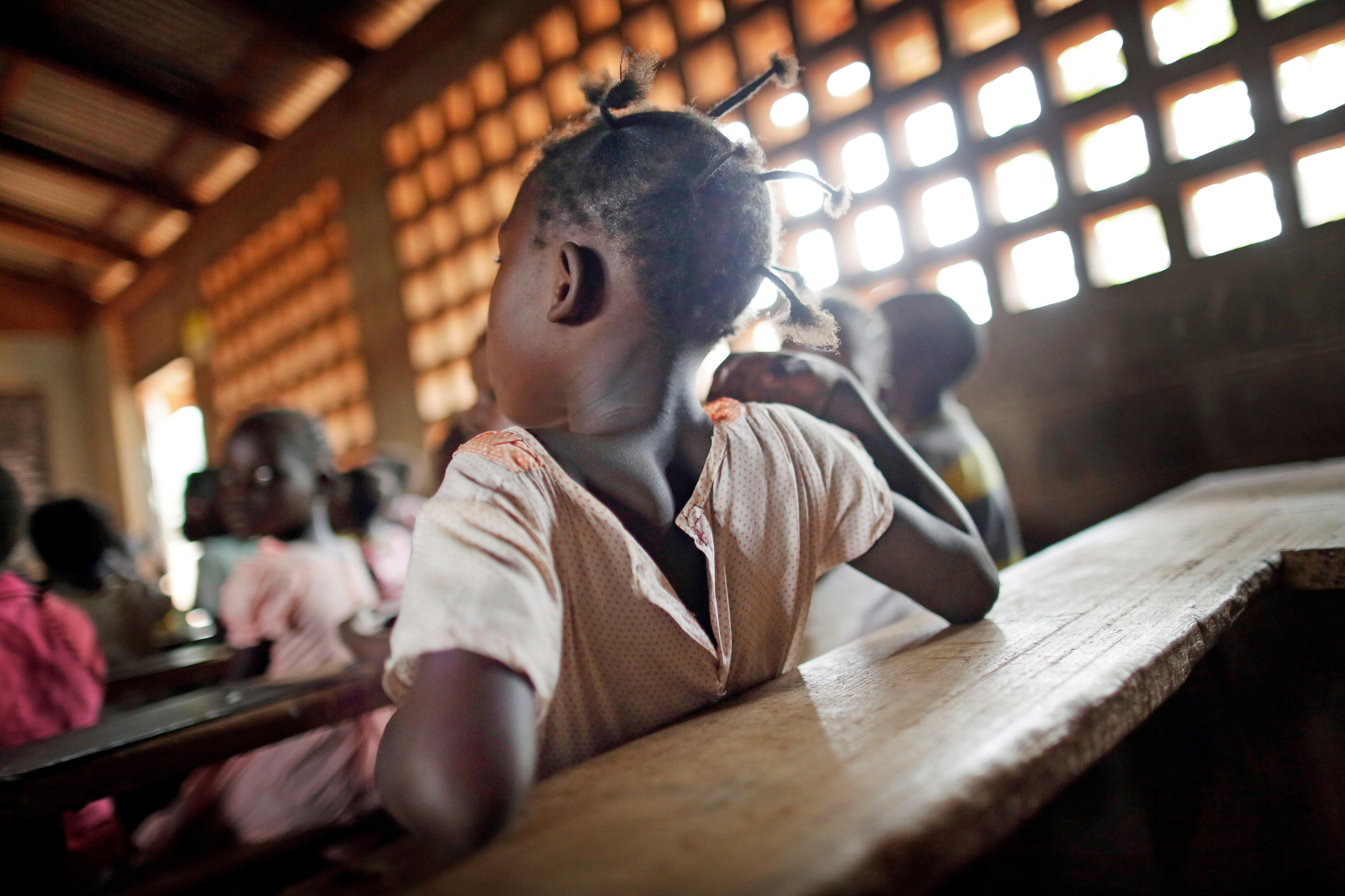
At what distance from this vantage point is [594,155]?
59cm

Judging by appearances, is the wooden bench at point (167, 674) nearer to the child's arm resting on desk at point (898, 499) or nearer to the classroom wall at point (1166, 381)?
the child's arm resting on desk at point (898, 499)

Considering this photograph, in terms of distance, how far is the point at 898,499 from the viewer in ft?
2.42

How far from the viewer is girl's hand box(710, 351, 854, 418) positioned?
2.79 ft

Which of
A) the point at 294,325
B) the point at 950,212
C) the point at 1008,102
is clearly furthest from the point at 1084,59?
the point at 294,325

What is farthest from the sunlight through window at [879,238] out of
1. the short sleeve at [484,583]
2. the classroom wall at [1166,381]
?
the short sleeve at [484,583]

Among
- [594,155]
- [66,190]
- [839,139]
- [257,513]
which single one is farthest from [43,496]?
[594,155]

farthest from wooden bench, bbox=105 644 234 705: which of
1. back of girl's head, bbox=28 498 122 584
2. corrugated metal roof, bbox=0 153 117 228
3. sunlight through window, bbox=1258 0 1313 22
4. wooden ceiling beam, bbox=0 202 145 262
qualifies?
wooden ceiling beam, bbox=0 202 145 262

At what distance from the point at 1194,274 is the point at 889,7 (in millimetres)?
1362

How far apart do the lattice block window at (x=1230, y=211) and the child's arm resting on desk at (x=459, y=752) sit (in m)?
2.51

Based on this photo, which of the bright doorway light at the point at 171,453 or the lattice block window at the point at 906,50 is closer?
the lattice block window at the point at 906,50

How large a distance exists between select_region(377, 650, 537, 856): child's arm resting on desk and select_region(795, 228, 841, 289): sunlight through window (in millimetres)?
2496

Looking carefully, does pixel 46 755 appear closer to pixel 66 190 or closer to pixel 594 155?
pixel 594 155

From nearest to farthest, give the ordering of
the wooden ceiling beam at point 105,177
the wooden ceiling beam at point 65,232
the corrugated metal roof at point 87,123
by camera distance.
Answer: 1. the corrugated metal roof at point 87,123
2. the wooden ceiling beam at point 105,177
3. the wooden ceiling beam at point 65,232

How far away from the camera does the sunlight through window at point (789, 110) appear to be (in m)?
2.79
